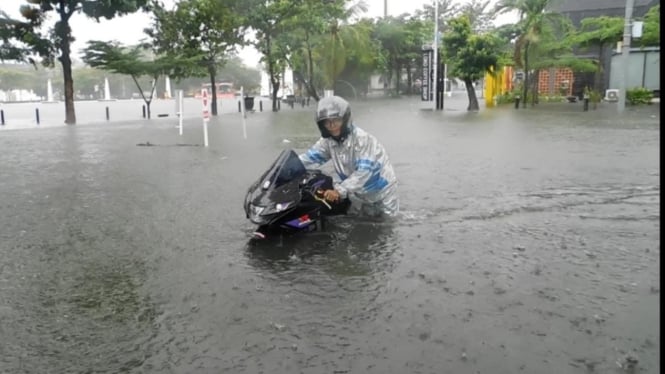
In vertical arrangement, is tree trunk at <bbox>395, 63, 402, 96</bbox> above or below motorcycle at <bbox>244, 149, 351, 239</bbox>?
above

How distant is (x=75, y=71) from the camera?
85.9 meters

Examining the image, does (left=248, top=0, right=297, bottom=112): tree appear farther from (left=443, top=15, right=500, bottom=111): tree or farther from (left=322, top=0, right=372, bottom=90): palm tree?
(left=443, top=15, right=500, bottom=111): tree

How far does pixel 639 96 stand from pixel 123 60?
23941mm

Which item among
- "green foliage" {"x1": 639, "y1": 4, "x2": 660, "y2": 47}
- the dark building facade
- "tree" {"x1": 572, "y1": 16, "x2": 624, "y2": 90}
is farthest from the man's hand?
the dark building facade

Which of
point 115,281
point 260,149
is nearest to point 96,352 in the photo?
point 115,281

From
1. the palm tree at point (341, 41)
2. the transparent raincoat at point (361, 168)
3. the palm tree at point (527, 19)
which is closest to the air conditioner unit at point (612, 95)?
the palm tree at point (527, 19)

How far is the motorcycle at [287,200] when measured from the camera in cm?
511

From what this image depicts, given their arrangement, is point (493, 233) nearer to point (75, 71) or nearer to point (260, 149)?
point (260, 149)

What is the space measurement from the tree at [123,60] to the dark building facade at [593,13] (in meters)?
23.5

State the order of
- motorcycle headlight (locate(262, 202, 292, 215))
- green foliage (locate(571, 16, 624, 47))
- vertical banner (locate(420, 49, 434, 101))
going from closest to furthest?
motorcycle headlight (locate(262, 202, 292, 215))
green foliage (locate(571, 16, 624, 47))
vertical banner (locate(420, 49, 434, 101))

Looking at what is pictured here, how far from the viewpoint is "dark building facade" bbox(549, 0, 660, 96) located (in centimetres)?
3634

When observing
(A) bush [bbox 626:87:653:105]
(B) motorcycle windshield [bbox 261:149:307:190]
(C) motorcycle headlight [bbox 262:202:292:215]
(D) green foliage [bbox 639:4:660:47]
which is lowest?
(C) motorcycle headlight [bbox 262:202:292:215]

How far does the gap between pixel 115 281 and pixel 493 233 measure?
3308 millimetres

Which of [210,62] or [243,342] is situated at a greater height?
[210,62]
